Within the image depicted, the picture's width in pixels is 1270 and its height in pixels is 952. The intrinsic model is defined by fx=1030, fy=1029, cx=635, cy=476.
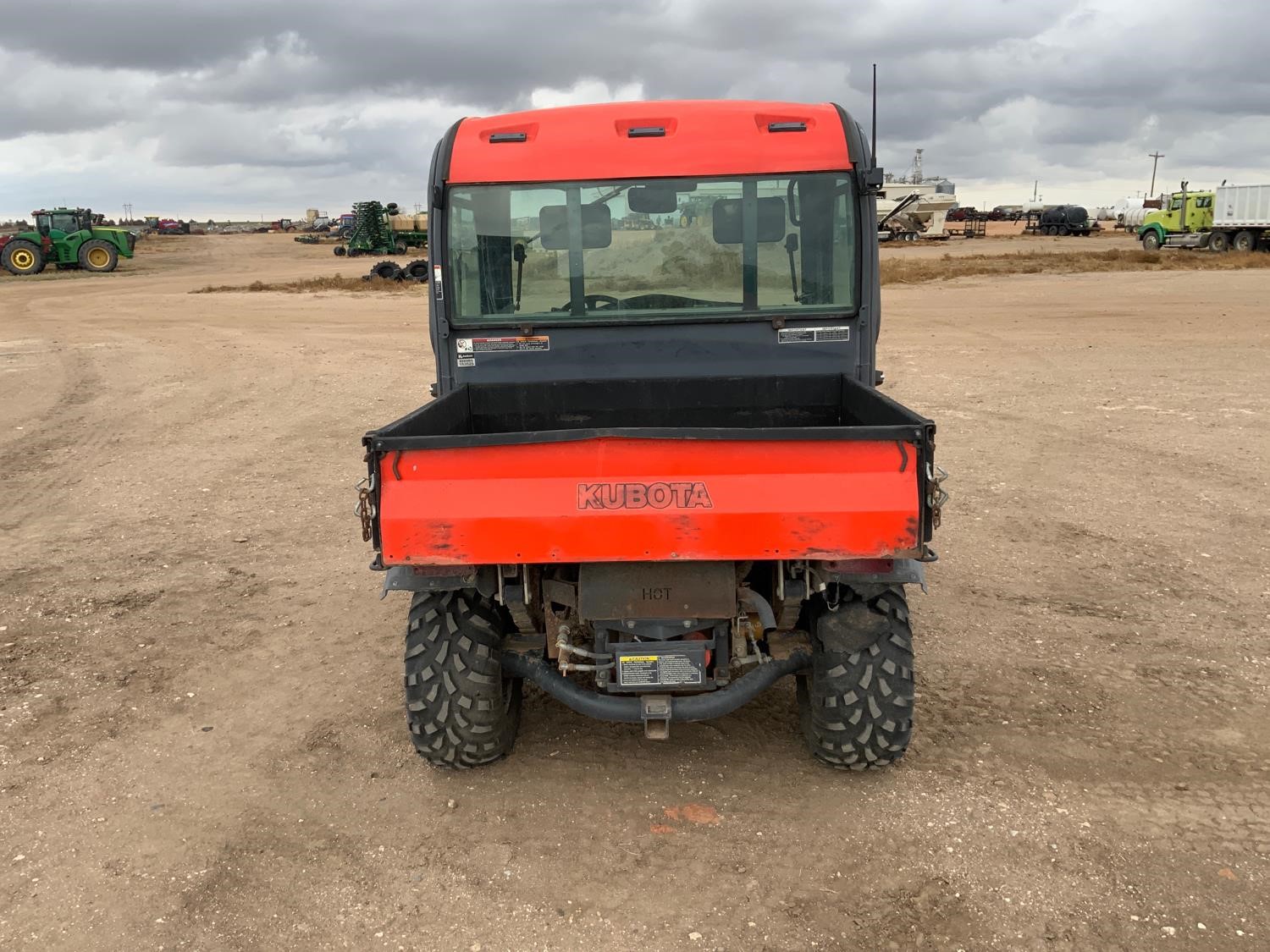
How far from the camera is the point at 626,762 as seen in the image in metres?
4.43

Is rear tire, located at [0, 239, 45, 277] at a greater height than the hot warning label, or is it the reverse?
rear tire, located at [0, 239, 45, 277]

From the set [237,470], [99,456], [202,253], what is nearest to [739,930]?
[237,470]

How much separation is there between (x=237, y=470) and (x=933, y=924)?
813 cm

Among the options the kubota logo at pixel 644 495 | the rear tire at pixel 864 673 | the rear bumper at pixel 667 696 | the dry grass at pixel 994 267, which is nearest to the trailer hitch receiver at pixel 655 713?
the rear bumper at pixel 667 696

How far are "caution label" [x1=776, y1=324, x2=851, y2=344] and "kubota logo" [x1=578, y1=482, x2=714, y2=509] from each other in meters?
2.11

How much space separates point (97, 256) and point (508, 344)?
124ft

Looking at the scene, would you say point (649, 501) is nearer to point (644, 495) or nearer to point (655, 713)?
point (644, 495)

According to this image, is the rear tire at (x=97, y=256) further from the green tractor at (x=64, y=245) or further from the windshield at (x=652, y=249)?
the windshield at (x=652, y=249)

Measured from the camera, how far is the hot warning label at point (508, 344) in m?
5.52

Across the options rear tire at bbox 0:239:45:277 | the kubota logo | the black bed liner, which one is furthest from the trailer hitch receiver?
rear tire at bbox 0:239:45:277

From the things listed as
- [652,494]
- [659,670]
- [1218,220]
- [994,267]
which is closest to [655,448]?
[652,494]

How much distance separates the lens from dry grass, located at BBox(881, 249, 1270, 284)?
3044 cm

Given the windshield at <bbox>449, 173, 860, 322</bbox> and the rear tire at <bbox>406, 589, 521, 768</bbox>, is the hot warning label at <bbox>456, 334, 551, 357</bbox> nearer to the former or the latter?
the windshield at <bbox>449, 173, 860, 322</bbox>

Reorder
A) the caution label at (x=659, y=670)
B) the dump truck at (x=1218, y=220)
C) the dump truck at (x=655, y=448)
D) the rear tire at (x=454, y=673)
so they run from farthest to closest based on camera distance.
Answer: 1. the dump truck at (x=1218, y=220)
2. the rear tire at (x=454, y=673)
3. the caution label at (x=659, y=670)
4. the dump truck at (x=655, y=448)
